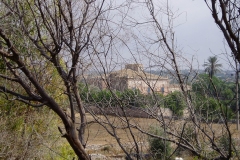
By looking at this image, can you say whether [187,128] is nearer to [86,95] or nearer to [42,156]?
[86,95]

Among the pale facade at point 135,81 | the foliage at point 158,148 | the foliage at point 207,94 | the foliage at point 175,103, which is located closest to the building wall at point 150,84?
the pale facade at point 135,81

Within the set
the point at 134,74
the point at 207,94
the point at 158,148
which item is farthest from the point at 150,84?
the point at 158,148

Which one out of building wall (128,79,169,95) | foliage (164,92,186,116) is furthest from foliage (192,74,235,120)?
building wall (128,79,169,95)

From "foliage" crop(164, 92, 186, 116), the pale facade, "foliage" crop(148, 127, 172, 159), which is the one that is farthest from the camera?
"foliage" crop(164, 92, 186, 116)

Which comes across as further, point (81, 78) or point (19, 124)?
point (19, 124)

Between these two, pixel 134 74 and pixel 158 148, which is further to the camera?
pixel 158 148

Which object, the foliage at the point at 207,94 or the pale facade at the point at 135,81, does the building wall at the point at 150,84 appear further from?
the foliage at the point at 207,94

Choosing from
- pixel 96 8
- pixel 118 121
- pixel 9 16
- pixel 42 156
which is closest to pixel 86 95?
pixel 118 121

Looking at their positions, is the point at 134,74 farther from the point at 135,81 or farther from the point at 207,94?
the point at 207,94

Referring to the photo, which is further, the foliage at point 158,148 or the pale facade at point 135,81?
the pale facade at point 135,81

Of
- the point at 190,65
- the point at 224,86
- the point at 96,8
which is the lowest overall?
the point at 224,86

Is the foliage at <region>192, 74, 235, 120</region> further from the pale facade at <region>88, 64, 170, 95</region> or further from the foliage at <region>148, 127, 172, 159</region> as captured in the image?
the foliage at <region>148, 127, 172, 159</region>

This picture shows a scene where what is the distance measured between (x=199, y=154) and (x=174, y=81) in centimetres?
101

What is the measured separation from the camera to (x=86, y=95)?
15.3 ft
